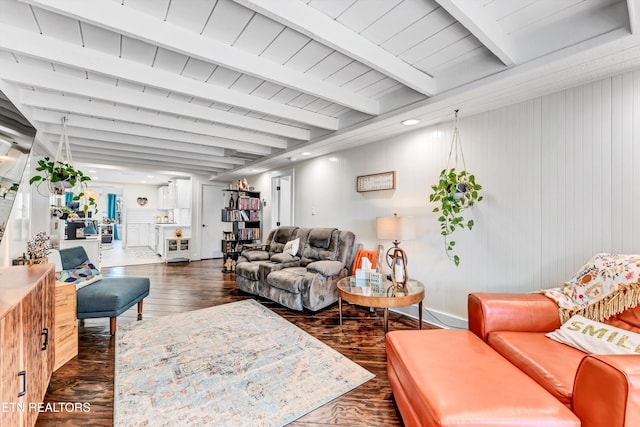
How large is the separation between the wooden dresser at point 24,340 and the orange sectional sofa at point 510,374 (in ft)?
5.52

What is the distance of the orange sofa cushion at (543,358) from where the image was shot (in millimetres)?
1274

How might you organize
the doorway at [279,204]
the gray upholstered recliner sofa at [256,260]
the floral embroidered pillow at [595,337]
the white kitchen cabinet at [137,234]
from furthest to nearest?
the white kitchen cabinet at [137,234] < the doorway at [279,204] < the gray upholstered recliner sofa at [256,260] < the floral embroidered pillow at [595,337]

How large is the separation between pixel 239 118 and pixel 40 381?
278cm

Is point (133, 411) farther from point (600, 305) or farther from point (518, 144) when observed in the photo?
point (518, 144)

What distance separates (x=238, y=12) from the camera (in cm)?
165

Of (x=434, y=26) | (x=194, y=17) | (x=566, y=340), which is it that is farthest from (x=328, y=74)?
(x=566, y=340)

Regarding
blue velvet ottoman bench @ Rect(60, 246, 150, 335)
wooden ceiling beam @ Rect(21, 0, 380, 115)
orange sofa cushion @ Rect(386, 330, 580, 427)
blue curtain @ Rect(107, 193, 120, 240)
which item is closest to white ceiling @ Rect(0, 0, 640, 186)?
wooden ceiling beam @ Rect(21, 0, 380, 115)

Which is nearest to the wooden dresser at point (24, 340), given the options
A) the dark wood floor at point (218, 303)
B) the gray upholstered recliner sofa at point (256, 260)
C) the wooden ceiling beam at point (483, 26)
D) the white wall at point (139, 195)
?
the dark wood floor at point (218, 303)

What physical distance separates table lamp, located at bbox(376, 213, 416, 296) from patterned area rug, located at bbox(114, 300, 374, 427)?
0.93 m

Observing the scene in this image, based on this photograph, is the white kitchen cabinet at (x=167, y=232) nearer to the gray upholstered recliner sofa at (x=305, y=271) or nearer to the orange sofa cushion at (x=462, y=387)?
the gray upholstered recliner sofa at (x=305, y=271)

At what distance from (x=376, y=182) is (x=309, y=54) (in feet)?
6.42

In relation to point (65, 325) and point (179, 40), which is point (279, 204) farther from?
point (179, 40)

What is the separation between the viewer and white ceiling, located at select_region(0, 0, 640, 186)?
1.59 metres

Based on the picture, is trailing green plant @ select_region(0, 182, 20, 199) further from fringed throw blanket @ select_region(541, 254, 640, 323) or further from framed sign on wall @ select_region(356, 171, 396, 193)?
fringed throw blanket @ select_region(541, 254, 640, 323)
